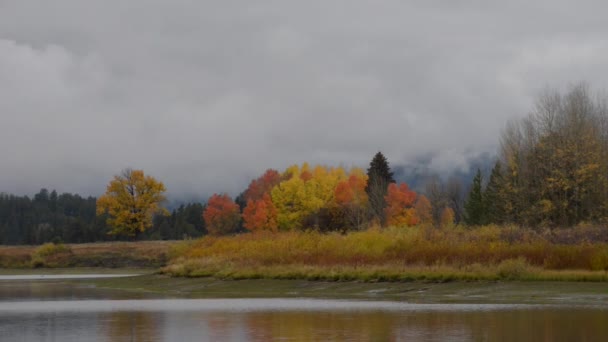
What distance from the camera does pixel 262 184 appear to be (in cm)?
15812

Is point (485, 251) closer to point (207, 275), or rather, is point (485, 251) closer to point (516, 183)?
point (207, 275)

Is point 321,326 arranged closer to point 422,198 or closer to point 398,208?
point 398,208

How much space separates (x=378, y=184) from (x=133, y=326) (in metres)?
95.4

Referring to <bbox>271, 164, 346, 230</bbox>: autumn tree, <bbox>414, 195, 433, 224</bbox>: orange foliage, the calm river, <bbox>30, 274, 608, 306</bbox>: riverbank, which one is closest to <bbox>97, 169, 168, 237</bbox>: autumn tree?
<bbox>271, 164, 346, 230</bbox>: autumn tree

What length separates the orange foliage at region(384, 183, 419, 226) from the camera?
372 feet

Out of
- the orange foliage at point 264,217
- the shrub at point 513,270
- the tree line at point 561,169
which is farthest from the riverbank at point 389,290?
the orange foliage at point 264,217

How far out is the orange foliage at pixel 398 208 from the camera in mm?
113250

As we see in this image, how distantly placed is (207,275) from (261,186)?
337 ft

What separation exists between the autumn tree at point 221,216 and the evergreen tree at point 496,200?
172 feet

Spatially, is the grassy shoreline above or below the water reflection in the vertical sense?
above

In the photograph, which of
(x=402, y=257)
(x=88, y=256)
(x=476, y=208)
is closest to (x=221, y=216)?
(x=88, y=256)

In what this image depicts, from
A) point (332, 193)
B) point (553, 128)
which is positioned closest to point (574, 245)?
point (553, 128)

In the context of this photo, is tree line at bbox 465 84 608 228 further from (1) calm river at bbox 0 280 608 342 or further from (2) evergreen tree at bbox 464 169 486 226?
(1) calm river at bbox 0 280 608 342

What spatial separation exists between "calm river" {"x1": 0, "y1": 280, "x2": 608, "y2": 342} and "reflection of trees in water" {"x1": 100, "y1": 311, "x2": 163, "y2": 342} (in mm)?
27
